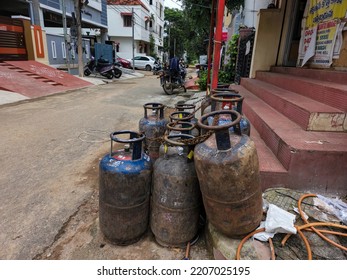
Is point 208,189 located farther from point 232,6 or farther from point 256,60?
point 232,6

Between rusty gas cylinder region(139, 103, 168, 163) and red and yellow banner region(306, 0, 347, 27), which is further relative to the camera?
red and yellow banner region(306, 0, 347, 27)

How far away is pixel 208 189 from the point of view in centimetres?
166

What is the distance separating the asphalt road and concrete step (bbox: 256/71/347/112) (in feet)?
10.1

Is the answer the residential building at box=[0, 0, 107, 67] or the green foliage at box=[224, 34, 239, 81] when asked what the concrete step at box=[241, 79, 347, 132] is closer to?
the green foliage at box=[224, 34, 239, 81]

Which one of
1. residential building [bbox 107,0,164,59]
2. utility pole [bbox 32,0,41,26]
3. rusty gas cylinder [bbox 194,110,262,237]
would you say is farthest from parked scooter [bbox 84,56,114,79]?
residential building [bbox 107,0,164,59]

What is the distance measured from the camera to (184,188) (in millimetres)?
1883

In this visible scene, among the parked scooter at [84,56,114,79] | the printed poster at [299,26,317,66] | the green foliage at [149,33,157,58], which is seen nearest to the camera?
the printed poster at [299,26,317,66]

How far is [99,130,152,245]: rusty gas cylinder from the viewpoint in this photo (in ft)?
6.08

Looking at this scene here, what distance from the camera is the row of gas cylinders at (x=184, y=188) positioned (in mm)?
1578

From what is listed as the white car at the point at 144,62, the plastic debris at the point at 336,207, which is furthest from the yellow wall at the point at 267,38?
the white car at the point at 144,62

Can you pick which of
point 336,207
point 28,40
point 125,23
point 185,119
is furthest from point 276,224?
point 125,23

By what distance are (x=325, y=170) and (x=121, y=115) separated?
16.9 feet

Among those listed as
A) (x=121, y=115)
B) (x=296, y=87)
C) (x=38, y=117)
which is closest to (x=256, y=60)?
(x=296, y=87)

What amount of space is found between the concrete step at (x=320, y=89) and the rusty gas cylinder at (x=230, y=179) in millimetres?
1760
